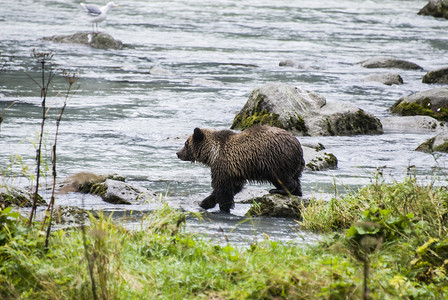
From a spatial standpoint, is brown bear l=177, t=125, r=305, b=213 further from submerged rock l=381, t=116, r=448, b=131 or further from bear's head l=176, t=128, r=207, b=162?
submerged rock l=381, t=116, r=448, b=131

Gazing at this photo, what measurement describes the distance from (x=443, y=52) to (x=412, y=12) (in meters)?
12.2

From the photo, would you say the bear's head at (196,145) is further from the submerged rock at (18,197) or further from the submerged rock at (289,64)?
the submerged rock at (289,64)

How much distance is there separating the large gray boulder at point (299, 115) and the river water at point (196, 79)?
0.36 m

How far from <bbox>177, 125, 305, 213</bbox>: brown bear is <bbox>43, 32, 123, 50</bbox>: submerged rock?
56.1 ft

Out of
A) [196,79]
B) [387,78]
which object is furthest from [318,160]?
[387,78]

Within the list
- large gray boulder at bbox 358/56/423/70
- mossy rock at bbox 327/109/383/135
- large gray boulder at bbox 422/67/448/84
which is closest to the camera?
mossy rock at bbox 327/109/383/135

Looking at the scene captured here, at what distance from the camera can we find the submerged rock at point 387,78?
1891cm

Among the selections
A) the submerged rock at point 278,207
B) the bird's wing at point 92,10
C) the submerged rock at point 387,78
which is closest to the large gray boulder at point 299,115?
the submerged rock at point 278,207

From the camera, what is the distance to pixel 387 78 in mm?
19031

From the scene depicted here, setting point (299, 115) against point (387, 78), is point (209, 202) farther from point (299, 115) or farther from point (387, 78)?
point (387, 78)

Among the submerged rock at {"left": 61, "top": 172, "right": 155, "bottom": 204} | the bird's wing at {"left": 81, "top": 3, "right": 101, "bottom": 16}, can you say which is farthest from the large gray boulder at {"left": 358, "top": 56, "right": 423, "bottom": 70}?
the submerged rock at {"left": 61, "top": 172, "right": 155, "bottom": 204}

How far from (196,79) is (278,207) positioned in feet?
38.7

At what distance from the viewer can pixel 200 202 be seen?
8203mm

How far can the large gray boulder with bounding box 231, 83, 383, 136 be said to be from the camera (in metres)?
12.7
